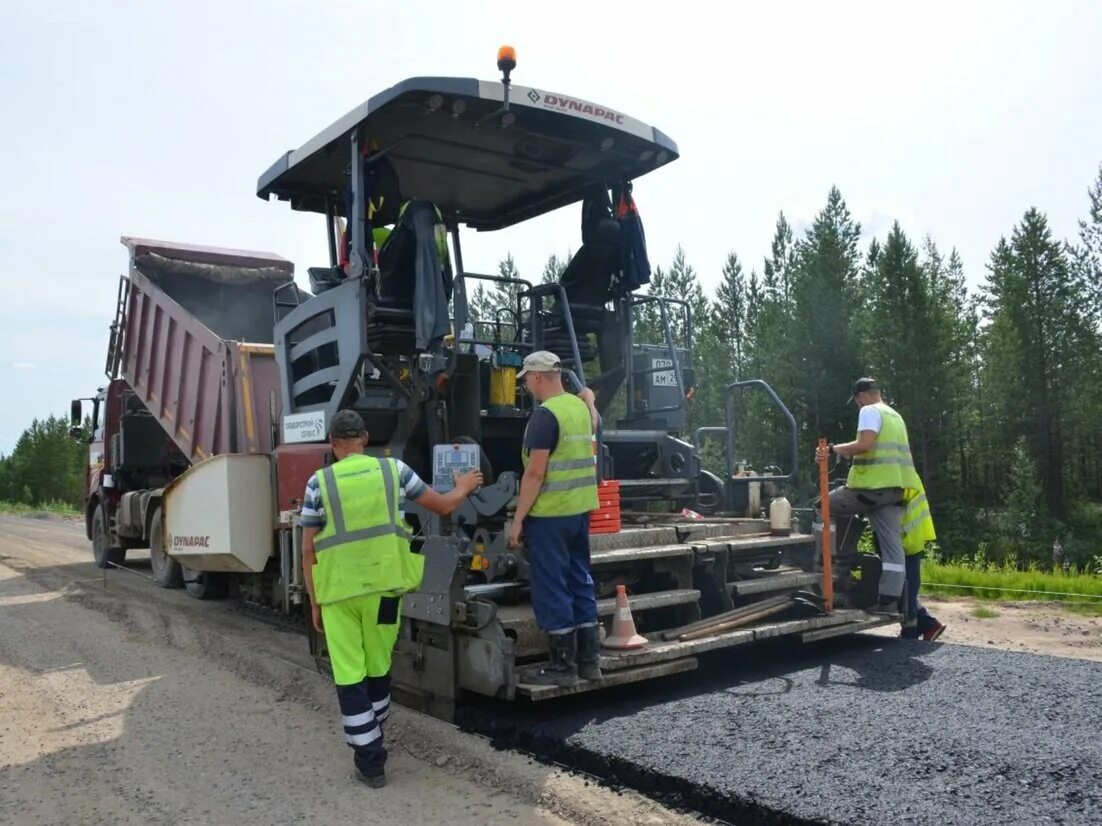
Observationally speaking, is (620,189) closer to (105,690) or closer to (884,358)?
(105,690)

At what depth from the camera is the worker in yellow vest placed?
19.0 ft

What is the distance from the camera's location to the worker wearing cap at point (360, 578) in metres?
3.64

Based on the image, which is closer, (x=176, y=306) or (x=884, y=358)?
(x=176, y=306)

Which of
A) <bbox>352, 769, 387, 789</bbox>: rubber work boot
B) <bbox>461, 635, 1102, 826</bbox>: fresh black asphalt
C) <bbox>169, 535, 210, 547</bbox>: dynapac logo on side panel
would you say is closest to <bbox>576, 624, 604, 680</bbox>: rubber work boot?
<bbox>461, 635, 1102, 826</bbox>: fresh black asphalt

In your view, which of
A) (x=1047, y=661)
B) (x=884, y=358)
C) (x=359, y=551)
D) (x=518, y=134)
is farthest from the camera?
(x=884, y=358)

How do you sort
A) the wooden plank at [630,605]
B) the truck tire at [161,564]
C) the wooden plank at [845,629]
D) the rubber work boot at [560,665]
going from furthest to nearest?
1. the truck tire at [161,564]
2. the wooden plank at [845,629]
3. the wooden plank at [630,605]
4. the rubber work boot at [560,665]

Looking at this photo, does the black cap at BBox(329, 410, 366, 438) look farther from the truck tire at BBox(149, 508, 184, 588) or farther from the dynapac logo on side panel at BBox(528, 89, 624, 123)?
the truck tire at BBox(149, 508, 184, 588)

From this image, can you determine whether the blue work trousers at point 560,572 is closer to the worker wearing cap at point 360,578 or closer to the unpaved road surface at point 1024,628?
the worker wearing cap at point 360,578

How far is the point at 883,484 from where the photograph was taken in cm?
586

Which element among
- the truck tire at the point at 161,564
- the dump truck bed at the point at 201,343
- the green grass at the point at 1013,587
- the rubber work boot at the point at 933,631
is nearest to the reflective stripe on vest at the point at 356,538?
the dump truck bed at the point at 201,343

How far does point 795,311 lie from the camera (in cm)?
3081

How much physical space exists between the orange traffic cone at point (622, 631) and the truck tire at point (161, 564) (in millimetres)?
5830

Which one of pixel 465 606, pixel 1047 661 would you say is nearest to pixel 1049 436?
pixel 1047 661

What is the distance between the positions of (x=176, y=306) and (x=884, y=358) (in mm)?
26232
